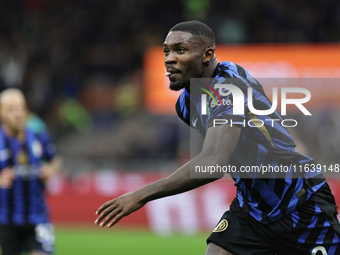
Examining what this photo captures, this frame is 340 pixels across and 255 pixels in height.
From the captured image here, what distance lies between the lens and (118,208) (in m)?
4.00

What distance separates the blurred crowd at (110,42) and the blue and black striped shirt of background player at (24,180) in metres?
7.75

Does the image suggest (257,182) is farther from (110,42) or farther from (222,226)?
(110,42)

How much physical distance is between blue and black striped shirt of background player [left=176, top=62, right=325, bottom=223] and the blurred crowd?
10.9 metres

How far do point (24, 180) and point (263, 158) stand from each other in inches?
161

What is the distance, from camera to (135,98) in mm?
17172

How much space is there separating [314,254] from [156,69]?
33.5ft

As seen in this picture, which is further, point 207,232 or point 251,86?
point 207,232

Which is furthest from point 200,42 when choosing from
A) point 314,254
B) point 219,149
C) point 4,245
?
point 4,245

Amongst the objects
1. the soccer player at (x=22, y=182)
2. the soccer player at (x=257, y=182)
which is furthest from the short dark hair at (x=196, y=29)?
the soccer player at (x=22, y=182)

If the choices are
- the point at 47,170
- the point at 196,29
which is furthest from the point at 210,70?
the point at 47,170

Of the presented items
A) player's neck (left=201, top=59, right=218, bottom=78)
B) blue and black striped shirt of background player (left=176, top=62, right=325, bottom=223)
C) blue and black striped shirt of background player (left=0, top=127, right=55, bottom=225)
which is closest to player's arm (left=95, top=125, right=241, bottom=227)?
blue and black striped shirt of background player (left=176, top=62, right=325, bottom=223)

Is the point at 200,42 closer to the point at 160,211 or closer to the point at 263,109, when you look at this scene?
the point at 263,109

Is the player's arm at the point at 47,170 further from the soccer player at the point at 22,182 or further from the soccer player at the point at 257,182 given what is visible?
A: the soccer player at the point at 257,182

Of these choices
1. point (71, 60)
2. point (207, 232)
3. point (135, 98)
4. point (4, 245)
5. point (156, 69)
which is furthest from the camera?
point (71, 60)
